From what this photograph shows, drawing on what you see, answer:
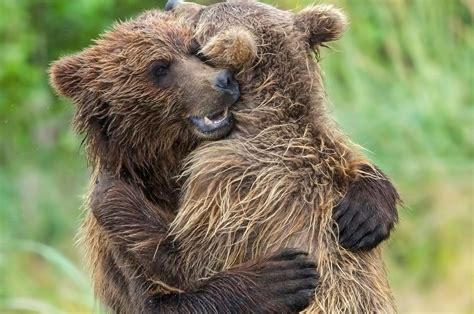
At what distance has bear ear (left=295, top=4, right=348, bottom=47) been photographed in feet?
14.9

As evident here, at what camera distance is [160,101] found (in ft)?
14.6

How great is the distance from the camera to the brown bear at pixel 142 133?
426 cm

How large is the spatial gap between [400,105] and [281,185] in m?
6.10

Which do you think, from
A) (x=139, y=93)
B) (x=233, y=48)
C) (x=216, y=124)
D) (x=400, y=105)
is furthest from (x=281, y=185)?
(x=400, y=105)

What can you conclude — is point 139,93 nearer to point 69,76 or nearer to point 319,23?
point 69,76

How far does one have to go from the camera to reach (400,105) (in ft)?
33.5

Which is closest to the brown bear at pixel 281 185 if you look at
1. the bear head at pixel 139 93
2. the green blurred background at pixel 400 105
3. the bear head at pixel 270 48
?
the bear head at pixel 270 48

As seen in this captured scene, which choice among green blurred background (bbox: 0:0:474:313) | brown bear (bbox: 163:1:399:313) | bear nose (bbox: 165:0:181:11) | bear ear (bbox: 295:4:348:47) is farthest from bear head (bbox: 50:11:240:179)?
→ green blurred background (bbox: 0:0:474:313)

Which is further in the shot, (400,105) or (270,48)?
(400,105)

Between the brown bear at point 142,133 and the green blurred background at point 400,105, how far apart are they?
509 cm

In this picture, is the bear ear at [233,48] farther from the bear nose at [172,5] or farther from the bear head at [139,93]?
the bear nose at [172,5]

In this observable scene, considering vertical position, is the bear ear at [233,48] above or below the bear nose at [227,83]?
above

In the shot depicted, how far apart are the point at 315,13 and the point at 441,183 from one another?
20.0 feet

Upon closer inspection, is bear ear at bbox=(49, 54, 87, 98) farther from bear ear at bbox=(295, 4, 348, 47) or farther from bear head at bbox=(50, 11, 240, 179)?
bear ear at bbox=(295, 4, 348, 47)
